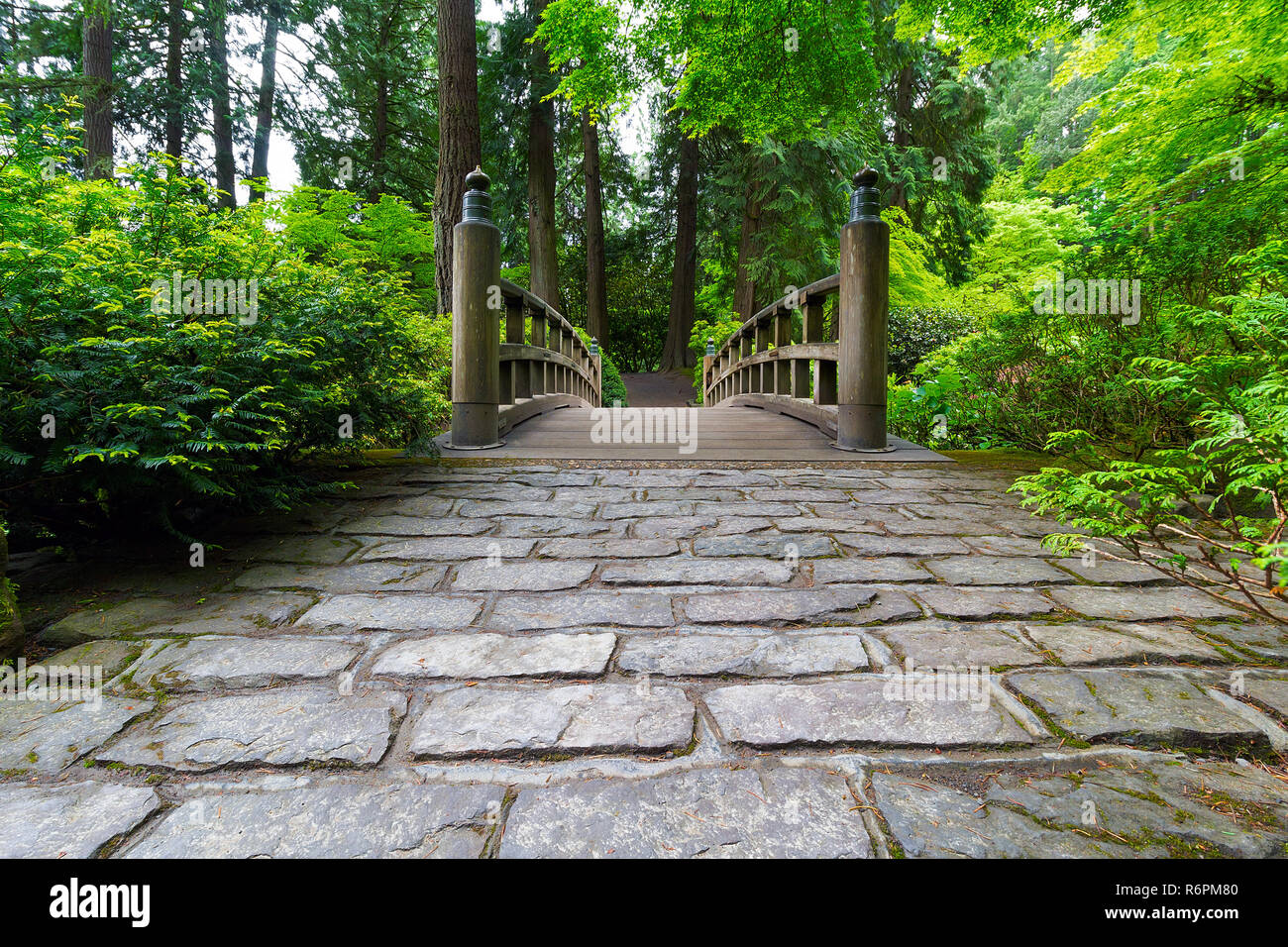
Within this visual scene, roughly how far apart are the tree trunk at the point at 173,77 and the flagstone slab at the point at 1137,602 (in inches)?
→ 622

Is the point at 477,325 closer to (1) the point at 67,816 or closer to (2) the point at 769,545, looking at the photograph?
(2) the point at 769,545

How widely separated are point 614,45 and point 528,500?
286 inches

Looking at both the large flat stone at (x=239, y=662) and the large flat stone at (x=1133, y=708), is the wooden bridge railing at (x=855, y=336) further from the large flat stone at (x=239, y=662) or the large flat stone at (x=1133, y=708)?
the large flat stone at (x=239, y=662)

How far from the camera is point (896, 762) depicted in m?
1.29

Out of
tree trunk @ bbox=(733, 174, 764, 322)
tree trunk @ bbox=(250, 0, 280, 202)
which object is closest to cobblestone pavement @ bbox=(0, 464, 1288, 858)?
tree trunk @ bbox=(733, 174, 764, 322)

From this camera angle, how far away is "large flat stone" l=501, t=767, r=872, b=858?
1062mm

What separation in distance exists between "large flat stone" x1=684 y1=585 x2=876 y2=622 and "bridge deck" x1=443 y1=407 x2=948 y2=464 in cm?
247

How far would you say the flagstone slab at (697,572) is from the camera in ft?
7.68

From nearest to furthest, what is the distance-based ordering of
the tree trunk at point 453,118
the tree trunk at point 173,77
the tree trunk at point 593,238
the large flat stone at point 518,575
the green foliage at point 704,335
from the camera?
the large flat stone at point 518,575 → the tree trunk at point 453,118 → the tree trunk at point 173,77 → the green foliage at point 704,335 → the tree trunk at point 593,238

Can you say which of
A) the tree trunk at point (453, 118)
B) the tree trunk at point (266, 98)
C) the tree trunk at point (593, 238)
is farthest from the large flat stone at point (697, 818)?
the tree trunk at point (266, 98)

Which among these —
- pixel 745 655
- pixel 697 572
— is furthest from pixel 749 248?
pixel 745 655

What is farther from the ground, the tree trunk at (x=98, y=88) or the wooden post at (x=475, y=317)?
the tree trunk at (x=98, y=88)
